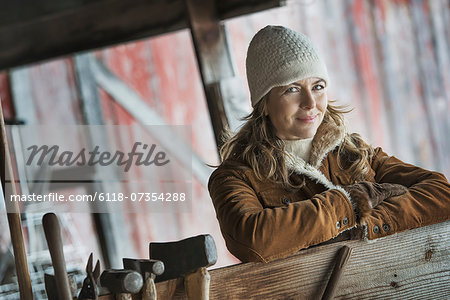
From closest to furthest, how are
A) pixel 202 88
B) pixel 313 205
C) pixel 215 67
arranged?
pixel 313 205 → pixel 215 67 → pixel 202 88

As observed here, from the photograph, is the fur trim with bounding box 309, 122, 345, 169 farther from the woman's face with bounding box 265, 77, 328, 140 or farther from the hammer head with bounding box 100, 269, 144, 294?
the hammer head with bounding box 100, 269, 144, 294

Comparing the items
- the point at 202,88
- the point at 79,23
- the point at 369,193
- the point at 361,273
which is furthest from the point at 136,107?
the point at 361,273

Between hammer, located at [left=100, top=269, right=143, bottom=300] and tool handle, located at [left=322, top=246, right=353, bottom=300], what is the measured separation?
552 mm

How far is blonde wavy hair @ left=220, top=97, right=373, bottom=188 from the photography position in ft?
6.46

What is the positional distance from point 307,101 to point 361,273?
592 mm

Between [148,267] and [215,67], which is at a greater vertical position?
[215,67]

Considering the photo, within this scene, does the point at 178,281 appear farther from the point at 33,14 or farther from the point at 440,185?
the point at 33,14

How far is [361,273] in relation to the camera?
1.70 metres

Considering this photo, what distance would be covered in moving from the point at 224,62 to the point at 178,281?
2.51m

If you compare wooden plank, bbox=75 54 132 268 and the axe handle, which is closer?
Answer: the axe handle

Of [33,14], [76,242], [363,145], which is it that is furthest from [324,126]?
[33,14]

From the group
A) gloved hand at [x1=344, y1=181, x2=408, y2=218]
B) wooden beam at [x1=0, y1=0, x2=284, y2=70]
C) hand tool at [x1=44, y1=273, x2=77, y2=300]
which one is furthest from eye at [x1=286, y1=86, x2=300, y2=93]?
wooden beam at [x1=0, y1=0, x2=284, y2=70]

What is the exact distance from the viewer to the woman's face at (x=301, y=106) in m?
1.97

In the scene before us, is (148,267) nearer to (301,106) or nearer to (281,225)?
(281,225)
